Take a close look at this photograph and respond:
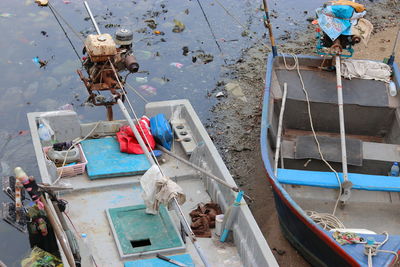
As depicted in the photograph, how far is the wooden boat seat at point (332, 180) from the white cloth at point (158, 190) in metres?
1.48

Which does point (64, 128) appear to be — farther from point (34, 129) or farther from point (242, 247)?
point (242, 247)

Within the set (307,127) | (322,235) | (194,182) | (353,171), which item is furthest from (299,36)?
(322,235)

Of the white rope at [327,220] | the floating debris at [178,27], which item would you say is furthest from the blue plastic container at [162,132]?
the floating debris at [178,27]

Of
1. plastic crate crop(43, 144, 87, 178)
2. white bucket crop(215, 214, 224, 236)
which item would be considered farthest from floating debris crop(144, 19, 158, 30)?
white bucket crop(215, 214, 224, 236)

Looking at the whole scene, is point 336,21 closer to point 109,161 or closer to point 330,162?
point 330,162

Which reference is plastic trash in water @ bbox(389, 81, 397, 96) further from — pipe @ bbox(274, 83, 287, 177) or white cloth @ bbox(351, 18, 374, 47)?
pipe @ bbox(274, 83, 287, 177)

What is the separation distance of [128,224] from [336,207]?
2.49 meters

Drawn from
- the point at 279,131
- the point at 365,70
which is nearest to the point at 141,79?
the point at 279,131

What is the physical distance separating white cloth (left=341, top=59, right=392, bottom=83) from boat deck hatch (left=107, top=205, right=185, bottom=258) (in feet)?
12.9

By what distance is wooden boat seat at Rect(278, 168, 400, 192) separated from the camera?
6.48 metres

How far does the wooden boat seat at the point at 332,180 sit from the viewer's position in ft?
21.2

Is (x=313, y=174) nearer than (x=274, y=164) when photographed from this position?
Yes

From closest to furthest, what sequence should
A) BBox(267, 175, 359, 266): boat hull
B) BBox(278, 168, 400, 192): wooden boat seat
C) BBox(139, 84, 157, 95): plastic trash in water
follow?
BBox(267, 175, 359, 266): boat hull → BBox(278, 168, 400, 192): wooden boat seat → BBox(139, 84, 157, 95): plastic trash in water

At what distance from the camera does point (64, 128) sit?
24.1 ft
